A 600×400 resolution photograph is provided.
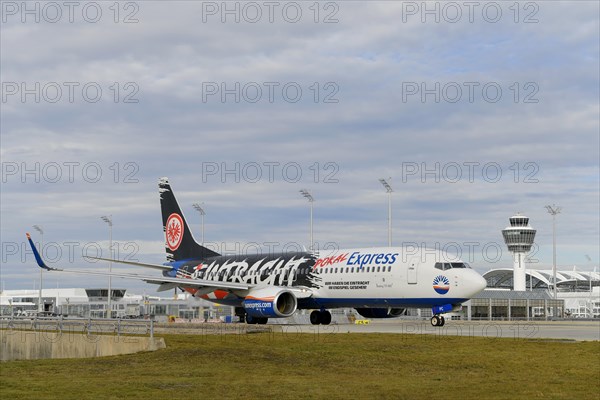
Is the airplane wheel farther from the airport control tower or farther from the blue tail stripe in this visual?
the airport control tower


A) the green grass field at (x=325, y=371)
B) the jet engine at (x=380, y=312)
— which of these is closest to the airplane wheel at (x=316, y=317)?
the jet engine at (x=380, y=312)

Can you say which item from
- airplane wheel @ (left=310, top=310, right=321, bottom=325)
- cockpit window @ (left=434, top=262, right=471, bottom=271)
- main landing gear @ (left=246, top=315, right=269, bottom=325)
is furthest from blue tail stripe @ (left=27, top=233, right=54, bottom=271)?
cockpit window @ (left=434, top=262, right=471, bottom=271)

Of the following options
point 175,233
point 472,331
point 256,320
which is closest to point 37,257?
point 256,320

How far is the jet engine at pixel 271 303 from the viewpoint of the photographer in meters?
48.6

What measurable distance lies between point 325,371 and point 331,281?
81.4 ft

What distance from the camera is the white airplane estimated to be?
43906 millimetres

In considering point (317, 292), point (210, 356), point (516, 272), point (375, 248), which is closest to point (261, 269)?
point (317, 292)

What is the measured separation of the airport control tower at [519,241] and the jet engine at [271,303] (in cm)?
10865

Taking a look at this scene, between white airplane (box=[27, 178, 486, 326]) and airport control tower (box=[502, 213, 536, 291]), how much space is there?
10102cm

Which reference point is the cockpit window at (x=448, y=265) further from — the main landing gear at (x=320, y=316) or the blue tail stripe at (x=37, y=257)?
the blue tail stripe at (x=37, y=257)

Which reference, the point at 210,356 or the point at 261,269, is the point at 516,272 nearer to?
the point at 261,269

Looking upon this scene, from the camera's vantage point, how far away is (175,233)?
65062 millimetres

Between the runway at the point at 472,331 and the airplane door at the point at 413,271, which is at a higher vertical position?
the airplane door at the point at 413,271

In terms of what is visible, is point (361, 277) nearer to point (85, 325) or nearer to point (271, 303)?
point (271, 303)
